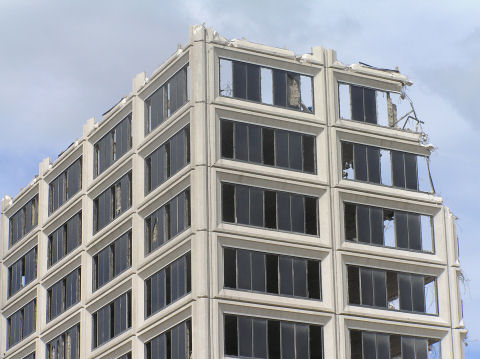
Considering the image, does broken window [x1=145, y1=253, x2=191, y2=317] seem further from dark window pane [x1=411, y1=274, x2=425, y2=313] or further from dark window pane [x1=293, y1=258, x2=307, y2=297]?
dark window pane [x1=411, y1=274, x2=425, y2=313]

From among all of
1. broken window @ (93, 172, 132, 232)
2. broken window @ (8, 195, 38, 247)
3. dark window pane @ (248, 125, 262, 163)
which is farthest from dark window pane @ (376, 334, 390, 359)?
broken window @ (8, 195, 38, 247)

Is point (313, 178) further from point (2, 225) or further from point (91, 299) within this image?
point (2, 225)

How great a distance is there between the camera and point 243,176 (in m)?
96.6

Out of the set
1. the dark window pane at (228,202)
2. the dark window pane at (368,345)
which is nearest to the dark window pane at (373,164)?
the dark window pane at (368,345)

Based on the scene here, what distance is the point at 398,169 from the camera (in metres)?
104

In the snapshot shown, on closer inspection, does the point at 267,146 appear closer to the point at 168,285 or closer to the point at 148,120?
the point at 148,120

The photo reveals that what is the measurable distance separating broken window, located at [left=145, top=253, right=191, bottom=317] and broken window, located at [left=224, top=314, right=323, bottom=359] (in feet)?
12.6

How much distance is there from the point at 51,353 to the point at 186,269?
865 inches

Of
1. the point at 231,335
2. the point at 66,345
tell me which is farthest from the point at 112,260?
the point at 231,335

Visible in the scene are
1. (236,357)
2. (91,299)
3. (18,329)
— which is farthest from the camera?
(18,329)

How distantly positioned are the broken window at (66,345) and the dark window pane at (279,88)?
22170 millimetres

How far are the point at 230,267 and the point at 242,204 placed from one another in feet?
13.7

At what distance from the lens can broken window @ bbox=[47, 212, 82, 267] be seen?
368 feet

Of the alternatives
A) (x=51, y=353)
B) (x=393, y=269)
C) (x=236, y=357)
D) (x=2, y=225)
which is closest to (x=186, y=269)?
(x=236, y=357)
